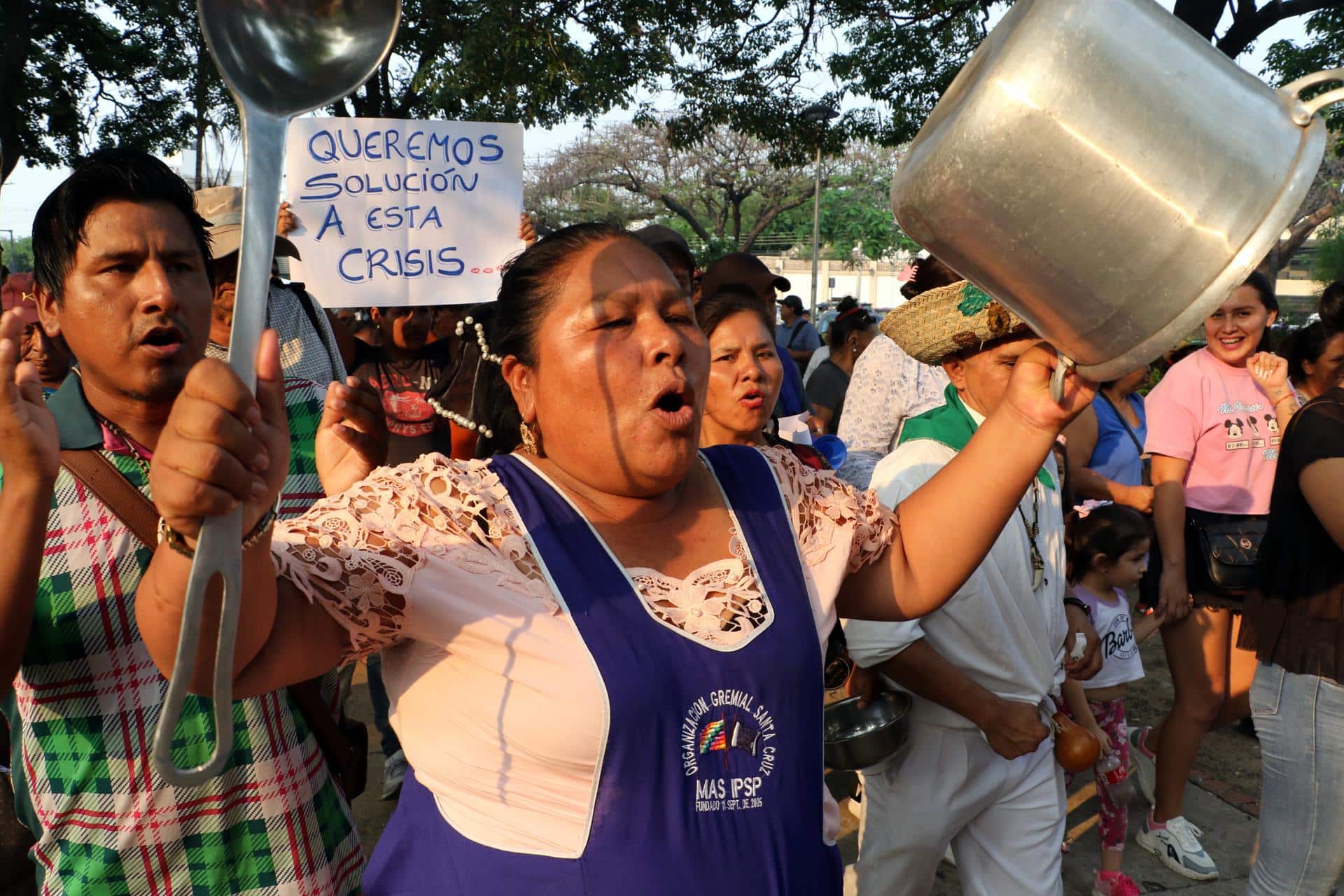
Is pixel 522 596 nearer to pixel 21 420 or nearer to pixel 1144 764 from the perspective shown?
pixel 21 420

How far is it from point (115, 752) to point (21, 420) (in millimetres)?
628

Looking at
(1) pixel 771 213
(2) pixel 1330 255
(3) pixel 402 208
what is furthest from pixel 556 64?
(2) pixel 1330 255

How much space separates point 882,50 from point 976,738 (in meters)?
10.3

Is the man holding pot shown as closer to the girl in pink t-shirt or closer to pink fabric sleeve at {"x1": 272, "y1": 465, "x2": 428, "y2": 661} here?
Answer: pink fabric sleeve at {"x1": 272, "y1": 465, "x2": 428, "y2": 661}

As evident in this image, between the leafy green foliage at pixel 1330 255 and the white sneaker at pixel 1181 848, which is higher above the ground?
the leafy green foliage at pixel 1330 255

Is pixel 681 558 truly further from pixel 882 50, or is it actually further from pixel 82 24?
pixel 82 24

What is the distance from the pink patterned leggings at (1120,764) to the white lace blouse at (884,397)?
1240 millimetres

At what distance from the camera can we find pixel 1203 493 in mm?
4137

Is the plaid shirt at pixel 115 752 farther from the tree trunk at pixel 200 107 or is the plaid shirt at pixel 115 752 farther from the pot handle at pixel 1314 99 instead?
the tree trunk at pixel 200 107

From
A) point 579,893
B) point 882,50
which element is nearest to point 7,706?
point 579,893

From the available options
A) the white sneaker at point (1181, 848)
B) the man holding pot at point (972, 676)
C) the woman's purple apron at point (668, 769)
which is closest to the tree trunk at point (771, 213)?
the white sneaker at point (1181, 848)

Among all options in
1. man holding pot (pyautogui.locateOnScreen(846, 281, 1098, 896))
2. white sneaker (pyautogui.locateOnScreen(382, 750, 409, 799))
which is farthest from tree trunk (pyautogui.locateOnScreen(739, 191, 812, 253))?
man holding pot (pyautogui.locateOnScreen(846, 281, 1098, 896))

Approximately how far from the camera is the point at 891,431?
439cm

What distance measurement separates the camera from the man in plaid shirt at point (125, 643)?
5.56 ft
